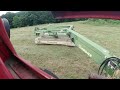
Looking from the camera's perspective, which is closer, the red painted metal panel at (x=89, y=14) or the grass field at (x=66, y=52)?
the red painted metal panel at (x=89, y=14)

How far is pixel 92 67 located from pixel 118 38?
1.93 metres

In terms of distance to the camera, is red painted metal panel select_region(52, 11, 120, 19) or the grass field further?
the grass field

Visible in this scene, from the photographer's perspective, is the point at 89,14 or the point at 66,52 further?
the point at 66,52

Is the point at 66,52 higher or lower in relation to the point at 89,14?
lower

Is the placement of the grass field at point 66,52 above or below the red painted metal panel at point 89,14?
below

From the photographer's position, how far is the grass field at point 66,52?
3292 mm

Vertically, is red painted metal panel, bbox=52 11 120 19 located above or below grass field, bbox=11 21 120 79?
above

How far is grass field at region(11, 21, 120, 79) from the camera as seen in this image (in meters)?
3.29

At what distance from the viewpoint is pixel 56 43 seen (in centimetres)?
510

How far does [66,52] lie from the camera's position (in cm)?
439
